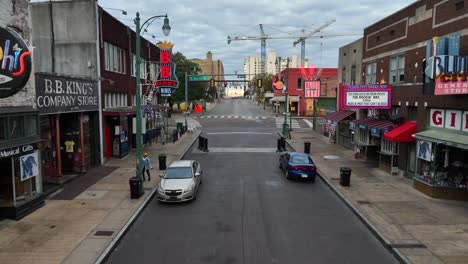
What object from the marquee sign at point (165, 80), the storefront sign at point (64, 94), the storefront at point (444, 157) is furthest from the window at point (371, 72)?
the storefront sign at point (64, 94)

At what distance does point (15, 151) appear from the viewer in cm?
1384

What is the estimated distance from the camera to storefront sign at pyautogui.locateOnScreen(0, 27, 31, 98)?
13.3 m

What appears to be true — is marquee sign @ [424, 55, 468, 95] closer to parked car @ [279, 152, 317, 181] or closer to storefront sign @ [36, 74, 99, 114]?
parked car @ [279, 152, 317, 181]

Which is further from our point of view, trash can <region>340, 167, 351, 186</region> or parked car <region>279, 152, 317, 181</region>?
parked car <region>279, 152, 317, 181</region>

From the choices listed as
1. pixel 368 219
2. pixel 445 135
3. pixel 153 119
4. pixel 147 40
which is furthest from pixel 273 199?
pixel 147 40

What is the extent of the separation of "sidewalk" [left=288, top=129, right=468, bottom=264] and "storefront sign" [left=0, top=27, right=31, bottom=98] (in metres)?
13.9

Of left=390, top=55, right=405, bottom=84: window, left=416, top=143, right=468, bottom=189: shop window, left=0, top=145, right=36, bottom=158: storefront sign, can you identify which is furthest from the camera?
left=390, top=55, right=405, bottom=84: window

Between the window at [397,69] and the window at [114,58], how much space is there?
18835 millimetres

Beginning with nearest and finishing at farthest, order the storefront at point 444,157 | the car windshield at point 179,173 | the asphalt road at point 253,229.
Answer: the asphalt road at point 253,229
the storefront at point 444,157
the car windshield at point 179,173

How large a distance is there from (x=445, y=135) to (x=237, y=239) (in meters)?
10.8

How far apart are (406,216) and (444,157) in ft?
16.2

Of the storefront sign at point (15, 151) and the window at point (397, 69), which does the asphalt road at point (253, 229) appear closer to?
the storefront sign at point (15, 151)

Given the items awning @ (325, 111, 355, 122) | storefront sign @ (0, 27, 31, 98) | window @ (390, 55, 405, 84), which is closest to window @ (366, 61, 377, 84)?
window @ (390, 55, 405, 84)

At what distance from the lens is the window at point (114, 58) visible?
25906mm
